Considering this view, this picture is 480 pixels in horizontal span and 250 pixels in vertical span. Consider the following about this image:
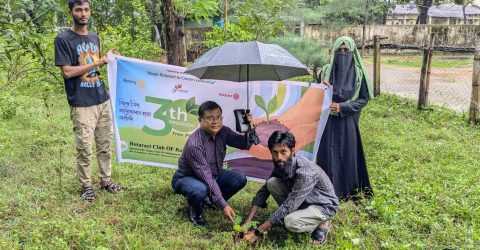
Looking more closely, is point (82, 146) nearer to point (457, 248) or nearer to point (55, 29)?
point (55, 29)

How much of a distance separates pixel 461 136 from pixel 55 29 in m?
5.19

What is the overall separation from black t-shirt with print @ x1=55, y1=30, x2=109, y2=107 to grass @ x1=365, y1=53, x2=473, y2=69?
14362 mm

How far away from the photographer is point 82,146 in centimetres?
393

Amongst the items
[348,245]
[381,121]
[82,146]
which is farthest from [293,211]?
[381,121]

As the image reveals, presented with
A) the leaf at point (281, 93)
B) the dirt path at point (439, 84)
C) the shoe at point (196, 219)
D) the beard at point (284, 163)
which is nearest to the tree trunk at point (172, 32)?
the leaf at point (281, 93)

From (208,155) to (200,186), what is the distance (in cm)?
26

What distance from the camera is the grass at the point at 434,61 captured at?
16391 mm

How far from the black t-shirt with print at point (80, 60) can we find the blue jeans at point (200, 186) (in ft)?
3.25

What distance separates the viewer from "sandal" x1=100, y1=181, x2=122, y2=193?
169 inches

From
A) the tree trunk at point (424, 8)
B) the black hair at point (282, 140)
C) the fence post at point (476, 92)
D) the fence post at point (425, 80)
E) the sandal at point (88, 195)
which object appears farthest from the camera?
the tree trunk at point (424, 8)

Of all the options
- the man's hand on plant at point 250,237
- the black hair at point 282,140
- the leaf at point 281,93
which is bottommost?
the man's hand on plant at point 250,237

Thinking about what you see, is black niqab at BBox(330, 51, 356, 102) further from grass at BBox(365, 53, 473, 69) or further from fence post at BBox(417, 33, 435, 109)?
grass at BBox(365, 53, 473, 69)

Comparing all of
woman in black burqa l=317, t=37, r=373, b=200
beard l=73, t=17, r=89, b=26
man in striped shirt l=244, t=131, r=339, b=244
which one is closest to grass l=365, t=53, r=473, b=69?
woman in black burqa l=317, t=37, r=373, b=200

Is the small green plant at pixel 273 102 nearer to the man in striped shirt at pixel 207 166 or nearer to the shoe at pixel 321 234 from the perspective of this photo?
the man in striped shirt at pixel 207 166
